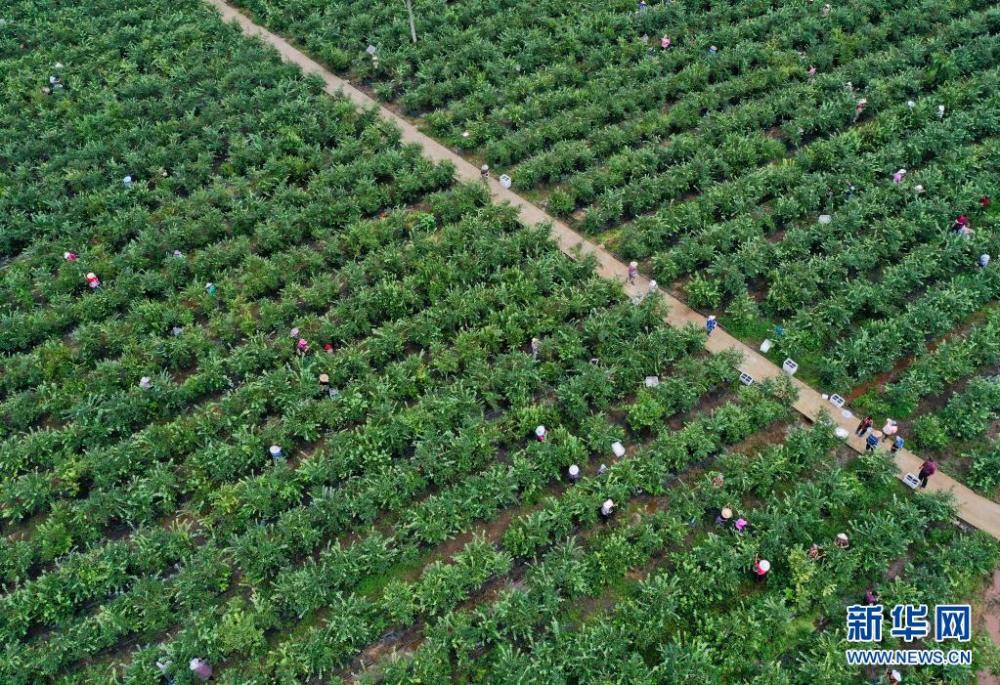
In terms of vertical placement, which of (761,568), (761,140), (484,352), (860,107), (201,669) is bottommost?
(201,669)

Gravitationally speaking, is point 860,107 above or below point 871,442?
above

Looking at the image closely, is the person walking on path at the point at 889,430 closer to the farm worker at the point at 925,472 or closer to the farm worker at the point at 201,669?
the farm worker at the point at 925,472

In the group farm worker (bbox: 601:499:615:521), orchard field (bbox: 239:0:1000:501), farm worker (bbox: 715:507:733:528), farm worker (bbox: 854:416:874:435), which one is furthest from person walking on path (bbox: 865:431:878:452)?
farm worker (bbox: 601:499:615:521)

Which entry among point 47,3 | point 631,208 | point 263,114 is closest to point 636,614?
point 631,208

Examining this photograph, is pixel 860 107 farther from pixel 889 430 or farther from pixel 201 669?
pixel 201 669

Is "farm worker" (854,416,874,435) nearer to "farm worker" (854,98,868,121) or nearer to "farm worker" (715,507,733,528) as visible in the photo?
"farm worker" (715,507,733,528)

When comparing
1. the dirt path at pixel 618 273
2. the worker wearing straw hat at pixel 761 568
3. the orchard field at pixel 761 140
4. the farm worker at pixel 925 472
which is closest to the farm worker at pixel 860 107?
the orchard field at pixel 761 140

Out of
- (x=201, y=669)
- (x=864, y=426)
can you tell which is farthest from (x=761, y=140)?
(x=201, y=669)

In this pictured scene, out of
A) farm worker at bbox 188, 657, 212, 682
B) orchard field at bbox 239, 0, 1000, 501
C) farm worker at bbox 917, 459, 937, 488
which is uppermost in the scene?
orchard field at bbox 239, 0, 1000, 501
